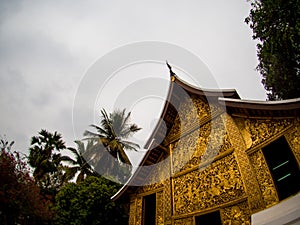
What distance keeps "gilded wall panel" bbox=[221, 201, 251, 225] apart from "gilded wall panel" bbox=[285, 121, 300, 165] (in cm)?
178

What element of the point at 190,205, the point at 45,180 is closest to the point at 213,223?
the point at 190,205

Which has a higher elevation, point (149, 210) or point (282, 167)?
point (149, 210)

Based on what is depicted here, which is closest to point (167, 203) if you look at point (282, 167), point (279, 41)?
point (282, 167)

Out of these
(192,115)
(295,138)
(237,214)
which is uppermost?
(192,115)

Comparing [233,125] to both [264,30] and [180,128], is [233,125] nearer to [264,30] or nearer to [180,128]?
[180,128]

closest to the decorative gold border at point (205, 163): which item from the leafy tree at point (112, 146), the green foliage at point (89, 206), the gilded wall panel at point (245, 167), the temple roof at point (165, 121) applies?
the gilded wall panel at point (245, 167)

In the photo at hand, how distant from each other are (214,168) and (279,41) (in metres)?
5.88

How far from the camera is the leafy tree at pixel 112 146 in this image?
63.6ft

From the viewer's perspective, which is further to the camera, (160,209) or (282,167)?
(160,209)

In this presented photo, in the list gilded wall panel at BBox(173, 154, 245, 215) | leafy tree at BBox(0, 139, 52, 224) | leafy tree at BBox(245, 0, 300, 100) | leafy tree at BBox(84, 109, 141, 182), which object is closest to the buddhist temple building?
gilded wall panel at BBox(173, 154, 245, 215)

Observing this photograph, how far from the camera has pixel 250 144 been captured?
6.23 m

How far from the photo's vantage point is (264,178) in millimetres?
5496

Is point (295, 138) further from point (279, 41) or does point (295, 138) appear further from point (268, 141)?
point (279, 41)

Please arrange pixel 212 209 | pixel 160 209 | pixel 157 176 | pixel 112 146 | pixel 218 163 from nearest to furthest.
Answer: pixel 212 209 < pixel 218 163 < pixel 160 209 < pixel 157 176 < pixel 112 146
